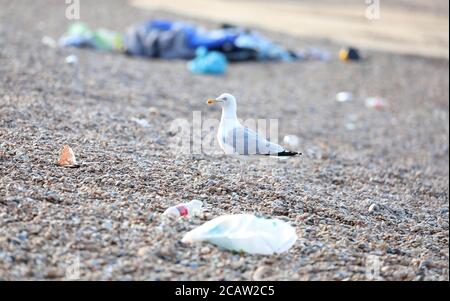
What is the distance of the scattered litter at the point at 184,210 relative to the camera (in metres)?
5.48

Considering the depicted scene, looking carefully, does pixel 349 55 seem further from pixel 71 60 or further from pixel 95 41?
pixel 71 60

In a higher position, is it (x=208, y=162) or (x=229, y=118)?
(x=229, y=118)

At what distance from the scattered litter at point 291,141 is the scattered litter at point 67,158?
12.5 feet

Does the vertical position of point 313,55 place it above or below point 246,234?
above

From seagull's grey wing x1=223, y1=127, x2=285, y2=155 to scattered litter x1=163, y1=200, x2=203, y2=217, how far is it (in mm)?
1199

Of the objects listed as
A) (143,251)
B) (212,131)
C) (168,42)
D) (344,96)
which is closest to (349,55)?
(344,96)

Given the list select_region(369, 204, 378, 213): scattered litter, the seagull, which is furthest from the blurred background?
the seagull

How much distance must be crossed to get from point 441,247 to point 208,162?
8.52 feet

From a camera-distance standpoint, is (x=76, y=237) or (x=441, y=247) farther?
(x=441, y=247)

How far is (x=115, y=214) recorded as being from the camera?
5316 mm

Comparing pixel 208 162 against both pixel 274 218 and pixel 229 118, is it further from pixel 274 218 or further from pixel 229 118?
pixel 274 218

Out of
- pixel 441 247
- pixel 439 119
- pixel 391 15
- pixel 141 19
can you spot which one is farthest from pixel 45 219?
pixel 391 15

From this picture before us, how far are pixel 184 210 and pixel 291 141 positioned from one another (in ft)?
14.7

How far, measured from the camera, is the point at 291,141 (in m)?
9.80
